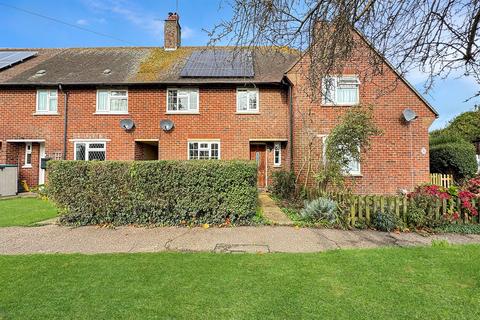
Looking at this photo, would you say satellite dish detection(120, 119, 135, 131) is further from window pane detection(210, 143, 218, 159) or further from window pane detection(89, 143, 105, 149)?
window pane detection(210, 143, 218, 159)

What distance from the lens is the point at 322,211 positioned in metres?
7.20

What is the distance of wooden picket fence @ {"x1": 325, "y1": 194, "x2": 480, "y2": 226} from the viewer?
6.68 metres

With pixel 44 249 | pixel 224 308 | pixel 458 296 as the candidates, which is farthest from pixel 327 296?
pixel 44 249

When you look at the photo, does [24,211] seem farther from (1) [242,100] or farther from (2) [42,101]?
(1) [242,100]

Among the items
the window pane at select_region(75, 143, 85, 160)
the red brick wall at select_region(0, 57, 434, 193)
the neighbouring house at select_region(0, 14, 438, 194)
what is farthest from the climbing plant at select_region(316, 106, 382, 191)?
the window pane at select_region(75, 143, 85, 160)

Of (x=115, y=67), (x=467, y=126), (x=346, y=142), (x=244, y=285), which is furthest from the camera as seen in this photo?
(x=467, y=126)

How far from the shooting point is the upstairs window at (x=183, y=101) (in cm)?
1346

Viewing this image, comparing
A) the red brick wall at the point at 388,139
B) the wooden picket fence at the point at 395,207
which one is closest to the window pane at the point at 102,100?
the red brick wall at the point at 388,139

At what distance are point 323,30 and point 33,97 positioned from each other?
48.8 feet

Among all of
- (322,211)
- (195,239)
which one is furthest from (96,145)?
(322,211)

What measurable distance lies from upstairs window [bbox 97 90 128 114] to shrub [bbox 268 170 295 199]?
809 cm

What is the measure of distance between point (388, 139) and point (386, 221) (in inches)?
250

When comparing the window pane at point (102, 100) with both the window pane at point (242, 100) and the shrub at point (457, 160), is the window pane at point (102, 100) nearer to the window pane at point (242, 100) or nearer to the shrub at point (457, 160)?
the window pane at point (242, 100)

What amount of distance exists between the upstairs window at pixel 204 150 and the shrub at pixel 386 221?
26.7 feet
